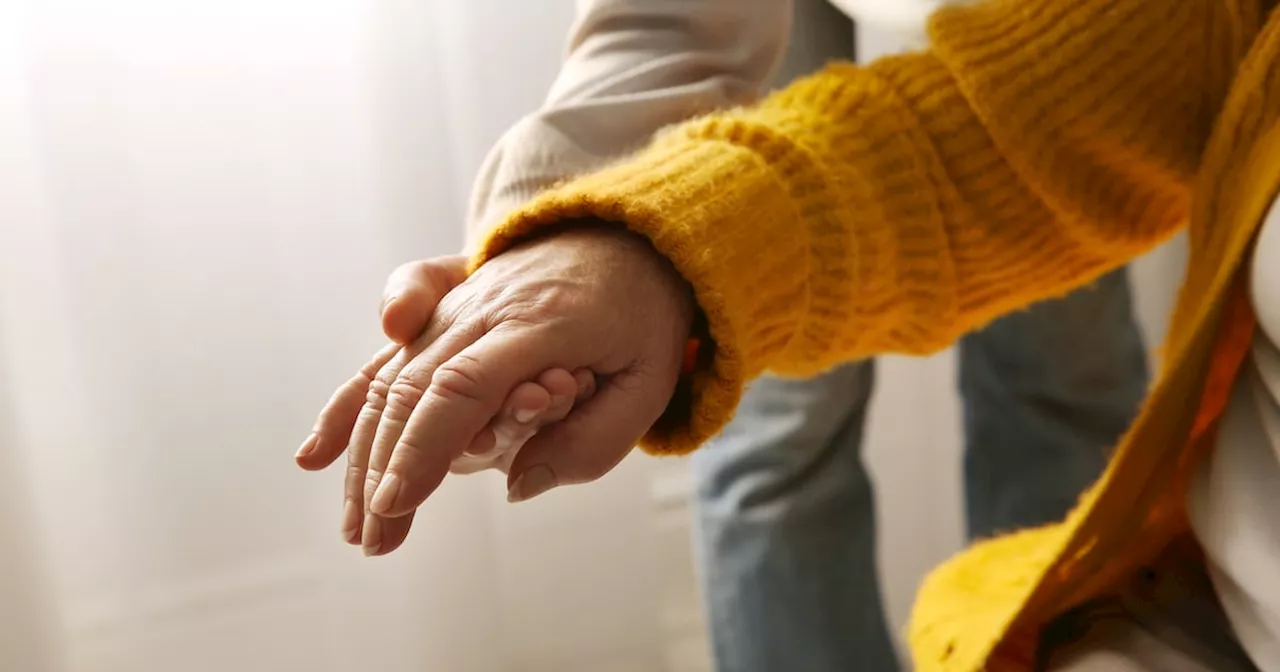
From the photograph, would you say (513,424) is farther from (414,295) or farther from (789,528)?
(789,528)

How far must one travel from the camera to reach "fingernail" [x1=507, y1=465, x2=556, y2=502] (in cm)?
36

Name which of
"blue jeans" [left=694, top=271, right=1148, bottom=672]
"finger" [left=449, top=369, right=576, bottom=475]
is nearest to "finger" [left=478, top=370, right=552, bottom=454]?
"finger" [left=449, top=369, right=576, bottom=475]

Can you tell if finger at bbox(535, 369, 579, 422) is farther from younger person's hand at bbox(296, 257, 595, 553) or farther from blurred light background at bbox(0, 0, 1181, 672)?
blurred light background at bbox(0, 0, 1181, 672)

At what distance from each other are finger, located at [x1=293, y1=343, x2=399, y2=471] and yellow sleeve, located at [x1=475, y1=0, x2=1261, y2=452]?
125 mm

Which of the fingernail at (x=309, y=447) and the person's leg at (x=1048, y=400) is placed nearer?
the fingernail at (x=309, y=447)

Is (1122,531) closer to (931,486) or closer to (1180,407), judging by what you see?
(1180,407)

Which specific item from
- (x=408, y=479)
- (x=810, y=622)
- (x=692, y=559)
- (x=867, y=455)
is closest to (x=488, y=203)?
(x=408, y=479)

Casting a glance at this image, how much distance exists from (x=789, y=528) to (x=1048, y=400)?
11.0 inches

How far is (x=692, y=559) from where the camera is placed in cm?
106

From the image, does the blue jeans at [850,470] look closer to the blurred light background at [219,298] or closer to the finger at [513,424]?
the blurred light background at [219,298]

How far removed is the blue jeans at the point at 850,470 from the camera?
791 mm

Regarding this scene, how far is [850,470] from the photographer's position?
0.83m

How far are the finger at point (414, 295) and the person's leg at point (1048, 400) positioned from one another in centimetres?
59

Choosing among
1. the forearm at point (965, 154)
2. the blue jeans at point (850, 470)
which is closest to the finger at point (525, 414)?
the forearm at point (965, 154)
